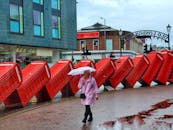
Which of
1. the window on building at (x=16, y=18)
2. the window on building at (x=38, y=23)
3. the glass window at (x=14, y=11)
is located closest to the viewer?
the window on building at (x=16, y=18)

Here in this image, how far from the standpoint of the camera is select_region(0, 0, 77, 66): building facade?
3875 centimetres

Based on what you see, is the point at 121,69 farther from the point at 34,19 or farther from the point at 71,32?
the point at 71,32

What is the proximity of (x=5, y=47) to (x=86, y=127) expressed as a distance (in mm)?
30139

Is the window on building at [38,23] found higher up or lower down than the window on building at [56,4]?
lower down

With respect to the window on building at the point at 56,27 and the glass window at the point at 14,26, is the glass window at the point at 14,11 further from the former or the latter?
the window on building at the point at 56,27

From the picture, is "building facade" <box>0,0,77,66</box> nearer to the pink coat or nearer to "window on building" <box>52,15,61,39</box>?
"window on building" <box>52,15,61,39</box>

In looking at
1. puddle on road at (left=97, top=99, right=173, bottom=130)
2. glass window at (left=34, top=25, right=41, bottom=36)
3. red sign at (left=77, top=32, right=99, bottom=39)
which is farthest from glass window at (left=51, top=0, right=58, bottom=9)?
puddle on road at (left=97, top=99, right=173, bottom=130)

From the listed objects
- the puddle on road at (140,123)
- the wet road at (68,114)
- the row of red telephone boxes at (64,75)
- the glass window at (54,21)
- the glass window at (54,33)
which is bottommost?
the wet road at (68,114)

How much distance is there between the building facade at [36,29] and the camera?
127 ft

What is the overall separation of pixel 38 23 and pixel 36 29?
2.42 ft

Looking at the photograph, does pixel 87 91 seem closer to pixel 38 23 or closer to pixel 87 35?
pixel 38 23

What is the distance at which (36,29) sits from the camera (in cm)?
4338

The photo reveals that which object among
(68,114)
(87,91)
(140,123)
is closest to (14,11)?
(68,114)

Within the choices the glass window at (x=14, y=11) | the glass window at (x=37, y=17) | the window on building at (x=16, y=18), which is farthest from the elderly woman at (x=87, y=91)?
the glass window at (x=37, y=17)
